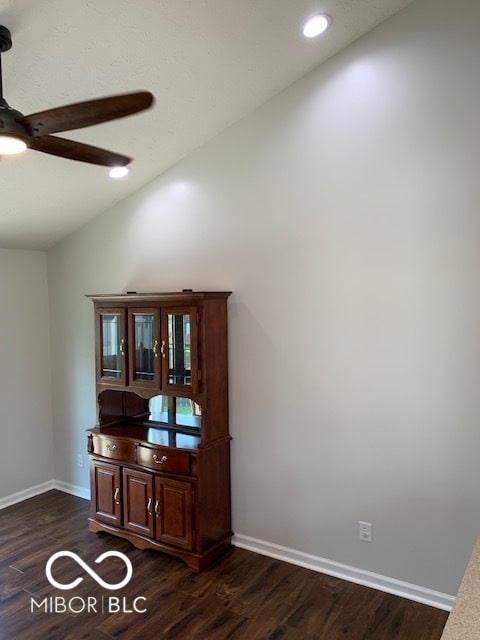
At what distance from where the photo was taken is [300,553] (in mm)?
3207

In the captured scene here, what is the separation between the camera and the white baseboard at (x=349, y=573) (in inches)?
108

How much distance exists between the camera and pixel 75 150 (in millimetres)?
2057

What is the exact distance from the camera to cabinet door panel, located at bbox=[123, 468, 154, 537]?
11.1ft

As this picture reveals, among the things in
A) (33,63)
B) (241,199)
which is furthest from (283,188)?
(33,63)

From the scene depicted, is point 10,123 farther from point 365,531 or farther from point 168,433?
point 365,531

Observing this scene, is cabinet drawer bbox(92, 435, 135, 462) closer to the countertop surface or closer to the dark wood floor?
the dark wood floor

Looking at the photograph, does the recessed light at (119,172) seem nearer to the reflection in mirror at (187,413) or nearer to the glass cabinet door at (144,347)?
the glass cabinet door at (144,347)

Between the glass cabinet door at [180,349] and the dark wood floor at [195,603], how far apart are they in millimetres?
1227

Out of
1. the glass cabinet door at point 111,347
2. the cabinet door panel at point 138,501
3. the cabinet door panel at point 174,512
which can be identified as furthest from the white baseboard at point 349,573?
→ the glass cabinet door at point 111,347

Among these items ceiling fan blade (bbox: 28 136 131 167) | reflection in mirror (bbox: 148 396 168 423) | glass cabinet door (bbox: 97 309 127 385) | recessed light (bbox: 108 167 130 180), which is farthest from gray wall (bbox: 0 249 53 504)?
ceiling fan blade (bbox: 28 136 131 167)

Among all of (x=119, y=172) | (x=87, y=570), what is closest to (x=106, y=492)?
(x=87, y=570)

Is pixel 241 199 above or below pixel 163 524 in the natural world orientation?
above

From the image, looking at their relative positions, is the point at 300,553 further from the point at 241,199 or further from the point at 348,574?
the point at 241,199

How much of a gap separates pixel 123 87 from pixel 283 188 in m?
1.16
